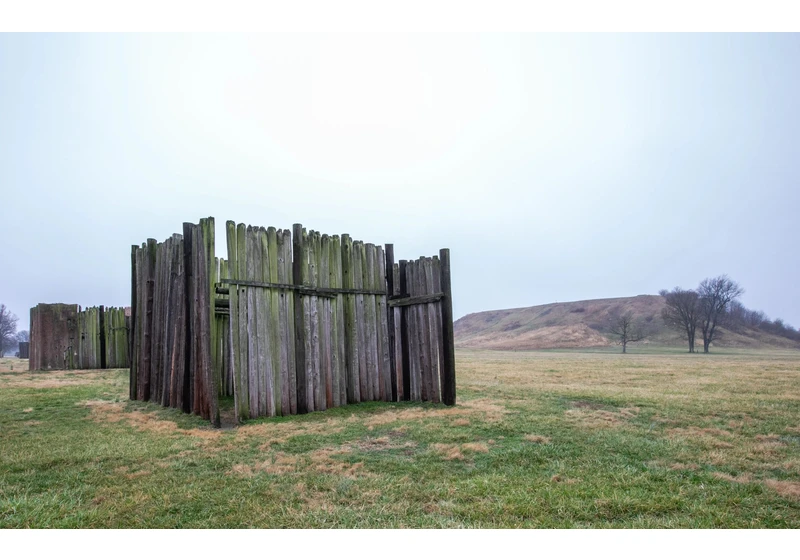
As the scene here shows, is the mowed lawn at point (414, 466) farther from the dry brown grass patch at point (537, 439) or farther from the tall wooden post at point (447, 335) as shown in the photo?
the tall wooden post at point (447, 335)

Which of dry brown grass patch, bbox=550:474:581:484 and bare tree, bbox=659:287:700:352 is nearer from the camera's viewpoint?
dry brown grass patch, bbox=550:474:581:484

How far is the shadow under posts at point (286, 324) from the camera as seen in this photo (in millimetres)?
8422

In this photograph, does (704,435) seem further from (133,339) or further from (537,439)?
(133,339)

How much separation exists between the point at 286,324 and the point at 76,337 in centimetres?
1403

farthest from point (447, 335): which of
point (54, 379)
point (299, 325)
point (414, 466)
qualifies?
point (54, 379)

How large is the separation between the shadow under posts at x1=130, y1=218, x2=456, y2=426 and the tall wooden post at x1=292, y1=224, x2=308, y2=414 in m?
0.02

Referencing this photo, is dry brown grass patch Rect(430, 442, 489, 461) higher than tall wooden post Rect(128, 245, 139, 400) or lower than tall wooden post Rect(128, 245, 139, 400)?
lower

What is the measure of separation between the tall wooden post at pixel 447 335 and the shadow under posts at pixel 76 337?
14185 millimetres

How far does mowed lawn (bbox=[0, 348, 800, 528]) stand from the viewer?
3875 millimetres

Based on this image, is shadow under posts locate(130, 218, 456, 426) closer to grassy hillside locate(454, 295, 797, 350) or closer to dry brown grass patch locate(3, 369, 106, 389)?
dry brown grass patch locate(3, 369, 106, 389)

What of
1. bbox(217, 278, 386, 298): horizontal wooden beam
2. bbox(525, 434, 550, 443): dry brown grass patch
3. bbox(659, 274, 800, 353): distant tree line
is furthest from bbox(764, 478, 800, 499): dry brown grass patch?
Result: bbox(659, 274, 800, 353): distant tree line

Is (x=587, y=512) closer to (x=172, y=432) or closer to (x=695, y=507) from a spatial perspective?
(x=695, y=507)

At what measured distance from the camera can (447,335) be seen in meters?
10.0

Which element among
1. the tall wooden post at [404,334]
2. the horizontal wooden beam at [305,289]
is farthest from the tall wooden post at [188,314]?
the tall wooden post at [404,334]
